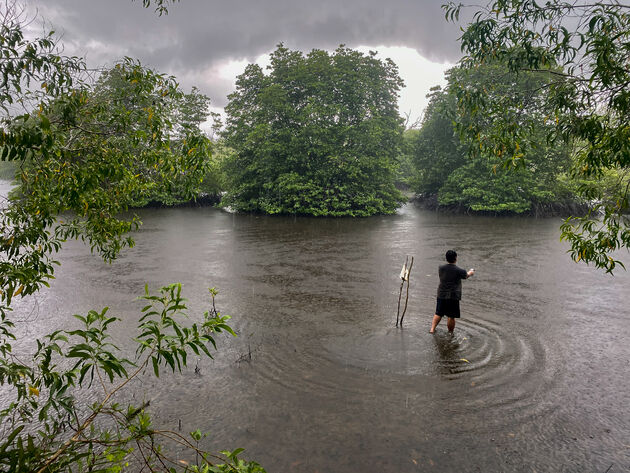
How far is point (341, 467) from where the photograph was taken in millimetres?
4602

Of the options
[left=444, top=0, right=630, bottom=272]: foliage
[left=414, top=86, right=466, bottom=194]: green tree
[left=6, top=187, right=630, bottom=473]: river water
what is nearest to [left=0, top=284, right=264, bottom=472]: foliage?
[left=6, top=187, right=630, bottom=473]: river water

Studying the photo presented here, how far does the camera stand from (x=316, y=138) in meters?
31.5

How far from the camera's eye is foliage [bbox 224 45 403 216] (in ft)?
103

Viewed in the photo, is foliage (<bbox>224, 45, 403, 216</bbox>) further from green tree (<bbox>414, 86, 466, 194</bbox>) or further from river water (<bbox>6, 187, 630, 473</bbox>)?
river water (<bbox>6, 187, 630, 473</bbox>)

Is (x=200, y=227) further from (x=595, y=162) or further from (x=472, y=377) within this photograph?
(x=595, y=162)

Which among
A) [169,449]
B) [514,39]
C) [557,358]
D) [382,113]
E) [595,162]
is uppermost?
[382,113]

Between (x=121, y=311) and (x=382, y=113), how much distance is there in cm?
3040

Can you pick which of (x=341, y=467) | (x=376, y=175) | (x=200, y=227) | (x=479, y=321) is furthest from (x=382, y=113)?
(x=341, y=467)

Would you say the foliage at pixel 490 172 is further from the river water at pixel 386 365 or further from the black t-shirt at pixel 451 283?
the black t-shirt at pixel 451 283

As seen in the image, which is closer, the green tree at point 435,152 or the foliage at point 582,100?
the foliage at point 582,100

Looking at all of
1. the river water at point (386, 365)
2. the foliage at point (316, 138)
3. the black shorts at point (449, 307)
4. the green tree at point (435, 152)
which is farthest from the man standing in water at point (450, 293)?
the green tree at point (435, 152)

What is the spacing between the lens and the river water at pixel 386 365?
16.1 ft

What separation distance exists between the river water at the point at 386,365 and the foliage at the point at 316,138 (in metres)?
17.5

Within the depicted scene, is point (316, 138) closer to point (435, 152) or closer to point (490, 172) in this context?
point (435, 152)
